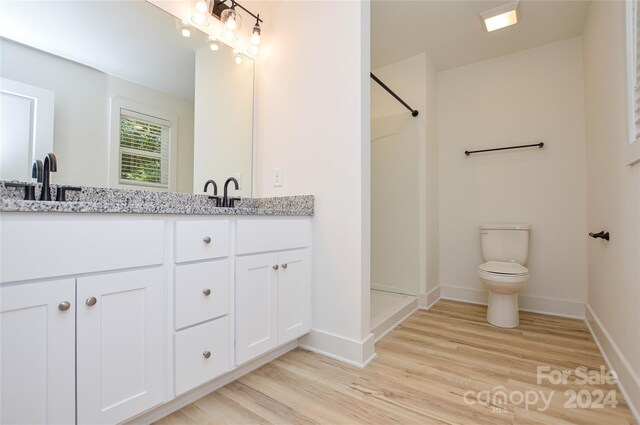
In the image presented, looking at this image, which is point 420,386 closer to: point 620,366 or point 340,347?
point 340,347

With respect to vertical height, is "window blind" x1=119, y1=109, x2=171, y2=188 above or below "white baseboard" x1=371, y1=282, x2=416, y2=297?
above

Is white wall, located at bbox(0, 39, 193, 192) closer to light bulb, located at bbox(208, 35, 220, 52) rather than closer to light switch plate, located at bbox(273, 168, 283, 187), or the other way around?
light bulb, located at bbox(208, 35, 220, 52)

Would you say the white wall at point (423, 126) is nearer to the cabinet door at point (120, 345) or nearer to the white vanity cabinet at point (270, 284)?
the white vanity cabinet at point (270, 284)

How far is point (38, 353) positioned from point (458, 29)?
10.4 ft

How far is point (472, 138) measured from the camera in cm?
290

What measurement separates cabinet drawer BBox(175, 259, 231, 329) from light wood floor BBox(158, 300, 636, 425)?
41cm

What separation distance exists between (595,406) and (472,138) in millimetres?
2285

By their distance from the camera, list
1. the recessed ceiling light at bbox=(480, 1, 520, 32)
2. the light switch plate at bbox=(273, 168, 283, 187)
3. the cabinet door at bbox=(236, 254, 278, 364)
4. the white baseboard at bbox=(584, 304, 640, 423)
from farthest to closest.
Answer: the recessed ceiling light at bbox=(480, 1, 520, 32), the light switch plate at bbox=(273, 168, 283, 187), the cabinet door at bbox=(236, 254, 278, 364), the white baseboard at bbox=(584, 304, 640, 423)

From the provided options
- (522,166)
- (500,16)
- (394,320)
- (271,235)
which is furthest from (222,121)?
(522,166)

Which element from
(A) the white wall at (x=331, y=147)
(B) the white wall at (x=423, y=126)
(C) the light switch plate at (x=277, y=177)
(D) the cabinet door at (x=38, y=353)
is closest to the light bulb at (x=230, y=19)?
(A) the white wall at (x=331, y=147)

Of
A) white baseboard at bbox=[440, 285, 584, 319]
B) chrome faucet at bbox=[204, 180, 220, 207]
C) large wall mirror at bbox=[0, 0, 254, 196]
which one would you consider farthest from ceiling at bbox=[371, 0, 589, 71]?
white baseboard at bbox=[440, 285, 584, 319]

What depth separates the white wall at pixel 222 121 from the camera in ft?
5.89

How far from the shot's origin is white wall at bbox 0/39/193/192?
119 cm

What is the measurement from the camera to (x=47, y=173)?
113cm
